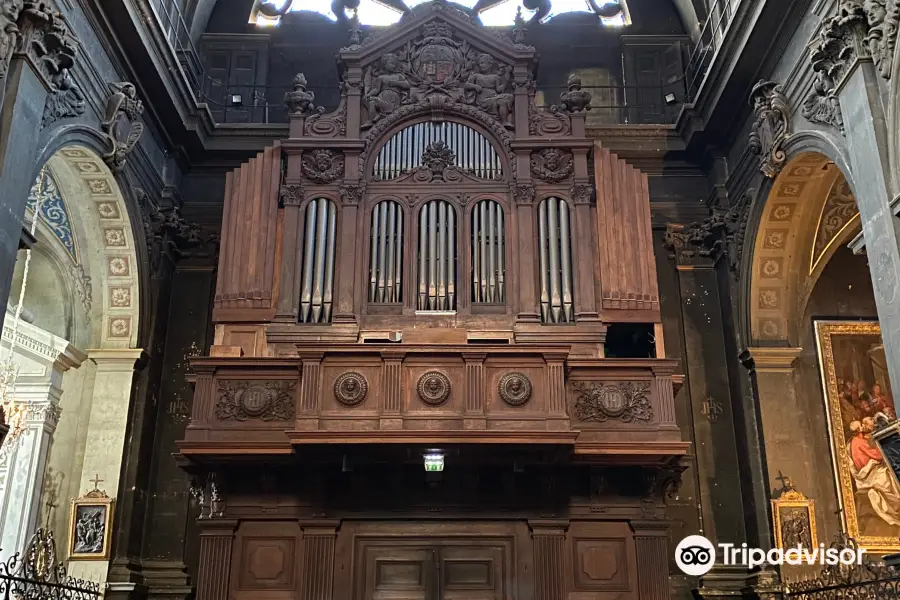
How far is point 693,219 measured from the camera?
14016 millimetres

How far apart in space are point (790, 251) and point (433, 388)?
5.34 metres

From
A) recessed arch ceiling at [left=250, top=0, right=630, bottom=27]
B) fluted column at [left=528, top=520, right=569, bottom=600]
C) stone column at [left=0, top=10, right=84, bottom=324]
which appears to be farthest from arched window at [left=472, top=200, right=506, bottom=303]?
stone column at [left=0, top=10, right=84, bottom=324]

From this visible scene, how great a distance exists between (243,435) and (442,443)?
234 cm

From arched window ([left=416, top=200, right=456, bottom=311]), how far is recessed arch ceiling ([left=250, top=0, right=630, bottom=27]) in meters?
5.22

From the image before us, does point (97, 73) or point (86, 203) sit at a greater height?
point (97, 73)

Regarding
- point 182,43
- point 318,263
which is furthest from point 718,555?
point 182,43

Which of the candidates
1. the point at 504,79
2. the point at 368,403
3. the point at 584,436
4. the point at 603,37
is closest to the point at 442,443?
the point at 368,403

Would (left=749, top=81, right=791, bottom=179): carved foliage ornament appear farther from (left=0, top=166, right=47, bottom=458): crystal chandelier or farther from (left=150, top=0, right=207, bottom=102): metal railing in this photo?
(left=0, top=166, right=47, bottom=458): crystal chandelier

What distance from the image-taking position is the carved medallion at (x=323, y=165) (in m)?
12.6

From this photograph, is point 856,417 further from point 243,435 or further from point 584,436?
point 243,435

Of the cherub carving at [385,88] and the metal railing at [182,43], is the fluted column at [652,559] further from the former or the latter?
the metal railing at [182,43]

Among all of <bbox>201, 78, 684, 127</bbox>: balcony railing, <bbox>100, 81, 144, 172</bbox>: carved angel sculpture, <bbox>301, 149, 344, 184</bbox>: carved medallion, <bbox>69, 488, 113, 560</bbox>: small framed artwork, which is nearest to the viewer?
<bbox>100, 81, 144, 172</bbox>: carved angel sculpture

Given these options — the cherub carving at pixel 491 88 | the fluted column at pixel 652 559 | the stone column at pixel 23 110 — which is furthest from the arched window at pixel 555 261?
the stone column at pixel 23 110

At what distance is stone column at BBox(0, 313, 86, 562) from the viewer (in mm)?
12266
